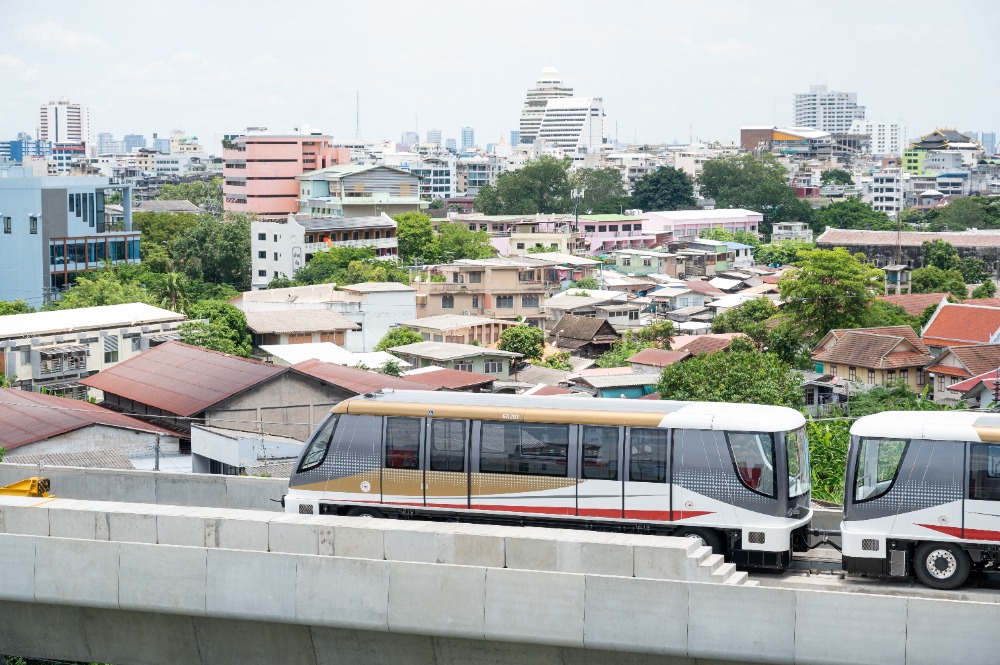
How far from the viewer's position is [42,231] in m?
34.2

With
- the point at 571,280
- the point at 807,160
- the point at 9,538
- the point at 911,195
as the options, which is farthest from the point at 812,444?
the point at 807,160

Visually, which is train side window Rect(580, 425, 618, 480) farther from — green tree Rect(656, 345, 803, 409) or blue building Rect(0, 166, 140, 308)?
blue building Rect(0, 166, 140, 308)

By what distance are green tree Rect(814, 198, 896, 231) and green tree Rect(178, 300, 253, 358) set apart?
142ft

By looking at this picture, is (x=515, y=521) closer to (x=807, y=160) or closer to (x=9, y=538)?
(x=9, y=538)

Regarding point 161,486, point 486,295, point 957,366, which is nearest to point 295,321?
point 486,295

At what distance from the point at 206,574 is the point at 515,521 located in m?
1.98

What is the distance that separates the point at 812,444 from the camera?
12.8 meters

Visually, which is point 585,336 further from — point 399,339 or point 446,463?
point 446,463

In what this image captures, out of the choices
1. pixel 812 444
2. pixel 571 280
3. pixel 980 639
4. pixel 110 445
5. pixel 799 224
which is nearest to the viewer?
pixel 980 639

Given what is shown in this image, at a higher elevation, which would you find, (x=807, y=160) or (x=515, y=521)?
(x=807, y=160)

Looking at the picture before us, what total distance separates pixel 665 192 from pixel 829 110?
98192 millimetres

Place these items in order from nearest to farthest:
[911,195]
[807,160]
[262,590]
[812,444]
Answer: [262,590]
[812,444]
[911,195]
[807,160]

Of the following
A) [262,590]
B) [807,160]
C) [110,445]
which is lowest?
[110,445]

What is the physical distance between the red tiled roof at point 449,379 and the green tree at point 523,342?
5463mm
